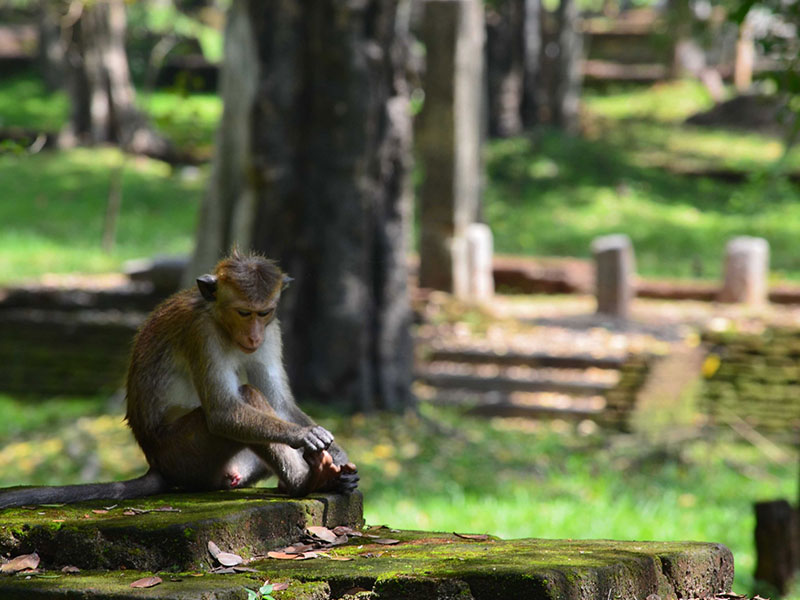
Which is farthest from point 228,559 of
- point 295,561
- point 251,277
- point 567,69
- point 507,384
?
point 567,69

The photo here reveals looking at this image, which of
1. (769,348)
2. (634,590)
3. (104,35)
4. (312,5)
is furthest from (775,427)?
(104,35)

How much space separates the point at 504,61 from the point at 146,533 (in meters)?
29.3

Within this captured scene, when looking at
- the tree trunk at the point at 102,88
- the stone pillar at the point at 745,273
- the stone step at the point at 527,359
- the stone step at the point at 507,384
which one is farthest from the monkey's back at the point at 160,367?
the tree trunk at the point at 102,88

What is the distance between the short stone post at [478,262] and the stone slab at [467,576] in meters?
14.1

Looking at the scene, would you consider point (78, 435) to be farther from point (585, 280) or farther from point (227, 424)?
point (585, 280)

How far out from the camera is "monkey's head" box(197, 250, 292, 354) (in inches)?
171

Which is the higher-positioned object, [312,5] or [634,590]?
[312,5]

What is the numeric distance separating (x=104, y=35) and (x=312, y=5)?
20.5 metres

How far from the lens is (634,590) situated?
3432mm

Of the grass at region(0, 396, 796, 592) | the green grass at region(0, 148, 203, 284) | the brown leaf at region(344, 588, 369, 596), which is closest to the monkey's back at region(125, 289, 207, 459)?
the brown leaf at region(344, 588, 369, 596)

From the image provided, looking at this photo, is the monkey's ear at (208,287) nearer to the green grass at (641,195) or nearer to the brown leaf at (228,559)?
the brown leaf at (228,559)

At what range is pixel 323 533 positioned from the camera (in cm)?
401

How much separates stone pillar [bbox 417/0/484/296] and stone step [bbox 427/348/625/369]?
3.79 metres

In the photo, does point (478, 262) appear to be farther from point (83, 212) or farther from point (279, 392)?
point (279, 392)
